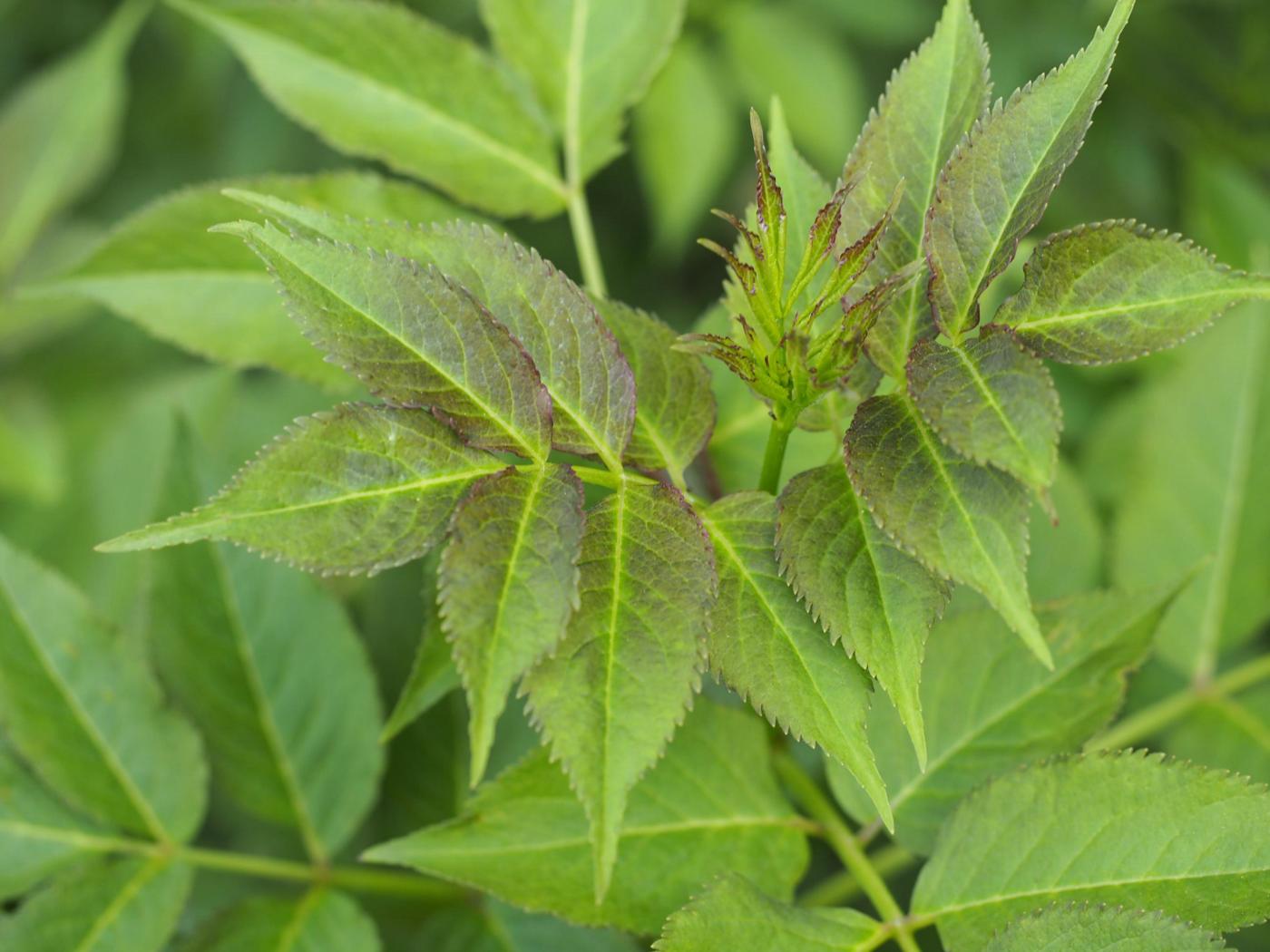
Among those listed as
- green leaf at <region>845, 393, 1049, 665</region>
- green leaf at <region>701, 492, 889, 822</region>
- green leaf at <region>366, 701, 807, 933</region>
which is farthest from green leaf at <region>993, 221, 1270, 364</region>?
green leaf at <region>366, 701, 807, 933</region>

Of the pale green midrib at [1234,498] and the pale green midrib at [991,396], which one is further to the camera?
the pale green midrib at [1234,498]

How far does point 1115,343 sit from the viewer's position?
32.9 inches

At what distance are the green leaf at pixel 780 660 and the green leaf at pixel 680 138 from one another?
1.40 meters

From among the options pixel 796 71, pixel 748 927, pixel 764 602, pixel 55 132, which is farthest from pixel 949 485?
pixel 55 132

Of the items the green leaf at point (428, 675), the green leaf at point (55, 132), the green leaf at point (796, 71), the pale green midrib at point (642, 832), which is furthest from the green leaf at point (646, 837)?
the green leaf at point (55, 132)

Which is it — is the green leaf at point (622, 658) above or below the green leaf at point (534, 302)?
below

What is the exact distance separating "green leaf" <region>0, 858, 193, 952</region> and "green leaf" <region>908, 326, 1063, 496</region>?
3.12ft

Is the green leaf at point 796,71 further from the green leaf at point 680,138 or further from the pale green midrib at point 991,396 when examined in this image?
the pale green midrib at point 991,396

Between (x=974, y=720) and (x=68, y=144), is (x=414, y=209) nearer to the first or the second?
(x=974, y=720)

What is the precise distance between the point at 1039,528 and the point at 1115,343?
0.63 meters

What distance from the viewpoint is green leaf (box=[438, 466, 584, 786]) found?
2.52 ft

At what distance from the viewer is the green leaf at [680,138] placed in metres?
2.21

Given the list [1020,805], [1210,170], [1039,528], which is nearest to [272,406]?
[1039,528]

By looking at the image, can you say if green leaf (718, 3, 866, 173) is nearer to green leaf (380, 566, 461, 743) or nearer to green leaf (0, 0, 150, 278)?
green leaf (0, 0, 150, 278)
